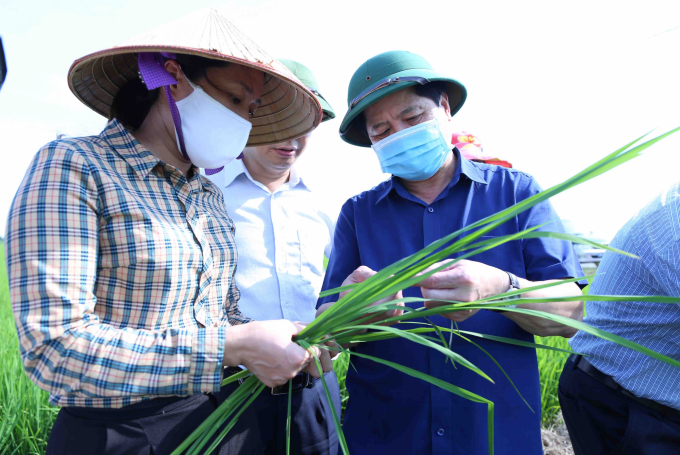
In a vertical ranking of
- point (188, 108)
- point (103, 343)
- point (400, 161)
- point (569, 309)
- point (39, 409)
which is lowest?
point (39, 409)

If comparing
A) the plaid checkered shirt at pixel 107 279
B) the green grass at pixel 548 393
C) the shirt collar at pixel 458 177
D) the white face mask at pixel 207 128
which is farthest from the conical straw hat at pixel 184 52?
the green grass at pixel 548 393

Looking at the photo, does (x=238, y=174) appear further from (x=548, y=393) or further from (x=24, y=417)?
(x=548, y=393)

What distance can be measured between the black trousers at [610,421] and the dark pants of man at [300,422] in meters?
0.94

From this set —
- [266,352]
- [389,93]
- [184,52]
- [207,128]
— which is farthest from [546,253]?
[184,52]

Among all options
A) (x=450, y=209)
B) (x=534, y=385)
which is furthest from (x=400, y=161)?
(x=534, y=385)

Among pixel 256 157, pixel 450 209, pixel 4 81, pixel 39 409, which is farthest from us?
pixel 39 409

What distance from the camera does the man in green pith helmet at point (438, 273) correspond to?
1498 mm

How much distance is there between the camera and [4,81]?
100 cm

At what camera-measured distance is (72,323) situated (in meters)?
1.05

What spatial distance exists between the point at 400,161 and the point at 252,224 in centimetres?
88

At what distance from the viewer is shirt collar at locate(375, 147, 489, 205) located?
1707 millimetres

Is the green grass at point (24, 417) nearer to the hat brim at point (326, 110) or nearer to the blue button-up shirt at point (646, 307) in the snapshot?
the hat brim at point (326, 110)

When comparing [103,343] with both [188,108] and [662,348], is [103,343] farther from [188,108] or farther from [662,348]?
[662,348]

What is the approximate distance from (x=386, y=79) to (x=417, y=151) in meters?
0.30
